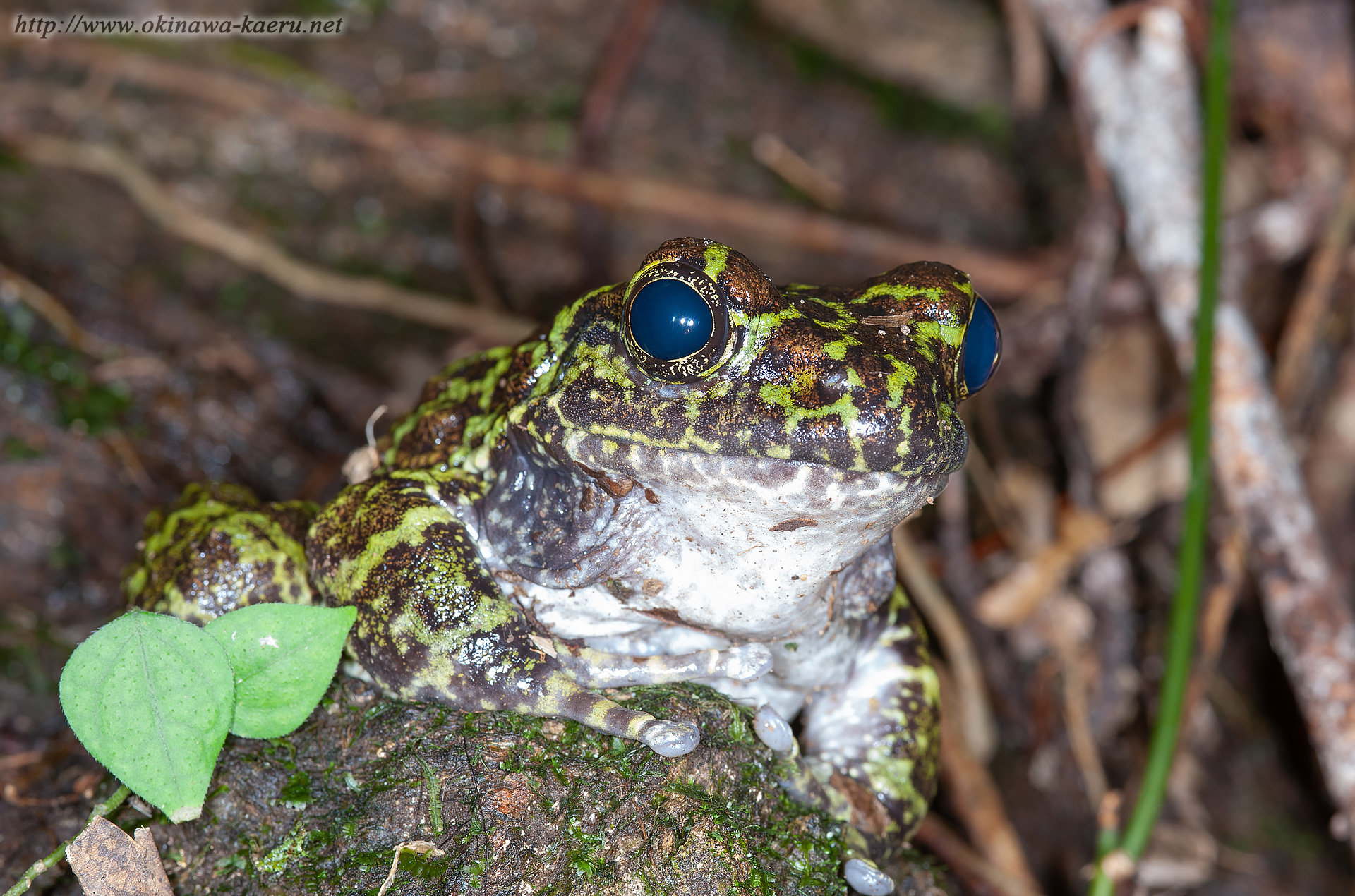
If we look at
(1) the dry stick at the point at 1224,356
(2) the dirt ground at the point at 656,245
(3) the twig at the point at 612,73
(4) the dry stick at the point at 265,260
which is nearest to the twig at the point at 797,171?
(2) the dirt ground at the point at 656,245

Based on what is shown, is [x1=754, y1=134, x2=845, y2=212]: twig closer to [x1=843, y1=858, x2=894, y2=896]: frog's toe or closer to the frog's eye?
the frog's eye

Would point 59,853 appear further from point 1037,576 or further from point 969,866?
point 1037,576

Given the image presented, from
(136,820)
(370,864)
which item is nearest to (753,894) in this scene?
(370,864)

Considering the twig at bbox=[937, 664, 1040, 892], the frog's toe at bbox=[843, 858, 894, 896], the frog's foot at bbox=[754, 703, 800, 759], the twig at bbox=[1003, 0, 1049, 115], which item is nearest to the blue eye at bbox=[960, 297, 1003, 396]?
the frog's foot at bbox=[754, 703, 800, 759]

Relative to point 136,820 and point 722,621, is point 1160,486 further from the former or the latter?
point 136,820

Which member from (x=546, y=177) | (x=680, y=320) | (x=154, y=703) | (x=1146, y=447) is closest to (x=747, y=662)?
(x=680, y=320)

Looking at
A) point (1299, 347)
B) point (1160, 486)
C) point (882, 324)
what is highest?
point (882, 324)
